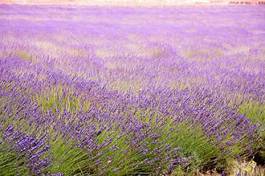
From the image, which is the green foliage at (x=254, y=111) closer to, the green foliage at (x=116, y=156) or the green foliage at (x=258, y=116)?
the green foliage at (x=258, y=116)

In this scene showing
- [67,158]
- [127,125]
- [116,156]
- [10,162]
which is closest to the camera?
[10,162]

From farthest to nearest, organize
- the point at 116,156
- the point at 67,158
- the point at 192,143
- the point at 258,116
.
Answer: the point at 258,116
the point at 192,143
the point at 116,156
the point at 67,158

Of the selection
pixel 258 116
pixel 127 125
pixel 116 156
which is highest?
pixel 127 125

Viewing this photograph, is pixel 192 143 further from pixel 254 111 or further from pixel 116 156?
pixel 254 111

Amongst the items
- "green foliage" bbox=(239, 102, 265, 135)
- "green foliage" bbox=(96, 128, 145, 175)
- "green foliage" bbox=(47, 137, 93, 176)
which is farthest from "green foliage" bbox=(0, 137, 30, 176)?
"green foliage" bbox=(239, 102, 265, 135)

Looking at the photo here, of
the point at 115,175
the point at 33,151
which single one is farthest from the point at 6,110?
the point at 115,175

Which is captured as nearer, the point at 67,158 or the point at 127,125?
the point at 67,158

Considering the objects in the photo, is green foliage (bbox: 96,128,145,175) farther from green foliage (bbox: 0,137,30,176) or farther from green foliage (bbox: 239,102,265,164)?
green foliage (bbox: 239,102,265,164)

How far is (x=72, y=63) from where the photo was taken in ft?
16.6

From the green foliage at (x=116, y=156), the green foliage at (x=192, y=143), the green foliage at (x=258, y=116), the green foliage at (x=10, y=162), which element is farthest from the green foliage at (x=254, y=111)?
the green foliage at (x=10, y=162)

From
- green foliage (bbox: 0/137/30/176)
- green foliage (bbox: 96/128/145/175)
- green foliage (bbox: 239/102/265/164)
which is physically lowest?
green foliage (bbox: 239/102/265/164)

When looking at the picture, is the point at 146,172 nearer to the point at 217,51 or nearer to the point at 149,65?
the point at 149,65

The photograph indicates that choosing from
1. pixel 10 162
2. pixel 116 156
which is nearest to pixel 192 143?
pixel 116 156

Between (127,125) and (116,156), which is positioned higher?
(127,125)
